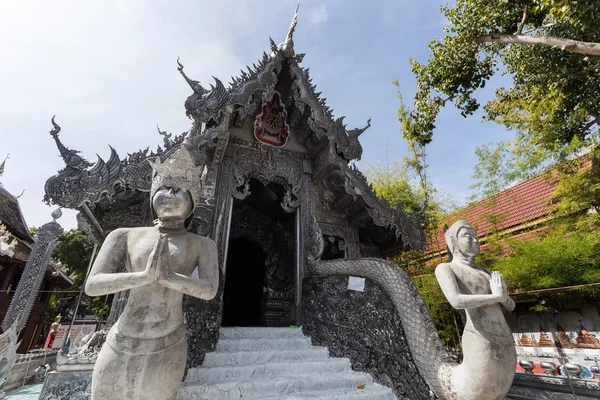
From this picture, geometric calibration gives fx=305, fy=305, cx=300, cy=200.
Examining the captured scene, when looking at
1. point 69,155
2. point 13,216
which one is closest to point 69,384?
point 69,155

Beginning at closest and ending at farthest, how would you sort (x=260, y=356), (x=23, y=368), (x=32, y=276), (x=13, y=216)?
(x=260, y=356) < (x=32, y=276) < (x=23, y=368) < (x=13, y=216)

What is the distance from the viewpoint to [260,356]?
3.46 metres

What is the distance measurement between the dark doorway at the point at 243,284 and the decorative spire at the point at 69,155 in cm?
435

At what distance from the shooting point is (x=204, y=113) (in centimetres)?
401

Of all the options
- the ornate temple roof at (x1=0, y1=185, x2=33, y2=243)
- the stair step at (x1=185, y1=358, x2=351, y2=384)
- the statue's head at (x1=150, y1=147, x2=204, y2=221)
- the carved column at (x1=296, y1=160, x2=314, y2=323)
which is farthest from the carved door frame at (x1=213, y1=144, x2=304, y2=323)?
the ornate temple roof at (x1=0, y1=185, x2=33, y2=243)

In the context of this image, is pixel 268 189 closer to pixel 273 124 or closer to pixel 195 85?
pixel 273 124

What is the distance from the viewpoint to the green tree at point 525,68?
19.0ft

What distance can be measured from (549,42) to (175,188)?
20.9 feet

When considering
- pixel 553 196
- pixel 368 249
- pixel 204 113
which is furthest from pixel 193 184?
pixel 553 196

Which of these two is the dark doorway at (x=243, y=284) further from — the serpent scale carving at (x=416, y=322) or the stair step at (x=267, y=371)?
the serpent scale carving at (x=416, y=322)

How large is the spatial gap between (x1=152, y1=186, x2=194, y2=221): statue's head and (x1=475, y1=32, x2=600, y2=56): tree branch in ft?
19.7

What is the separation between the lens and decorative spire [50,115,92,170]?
11.0 ft

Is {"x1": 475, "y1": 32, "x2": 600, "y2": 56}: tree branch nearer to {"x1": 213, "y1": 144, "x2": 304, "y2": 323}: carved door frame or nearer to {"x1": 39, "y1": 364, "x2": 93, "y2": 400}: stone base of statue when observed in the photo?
{"x1": 213, "y1": 144, "x2": 304, "y2": 323}: carved door frame

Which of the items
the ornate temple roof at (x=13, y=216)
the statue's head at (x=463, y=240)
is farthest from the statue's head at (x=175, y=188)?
the ornate temple roof at (x=13, y=216)
